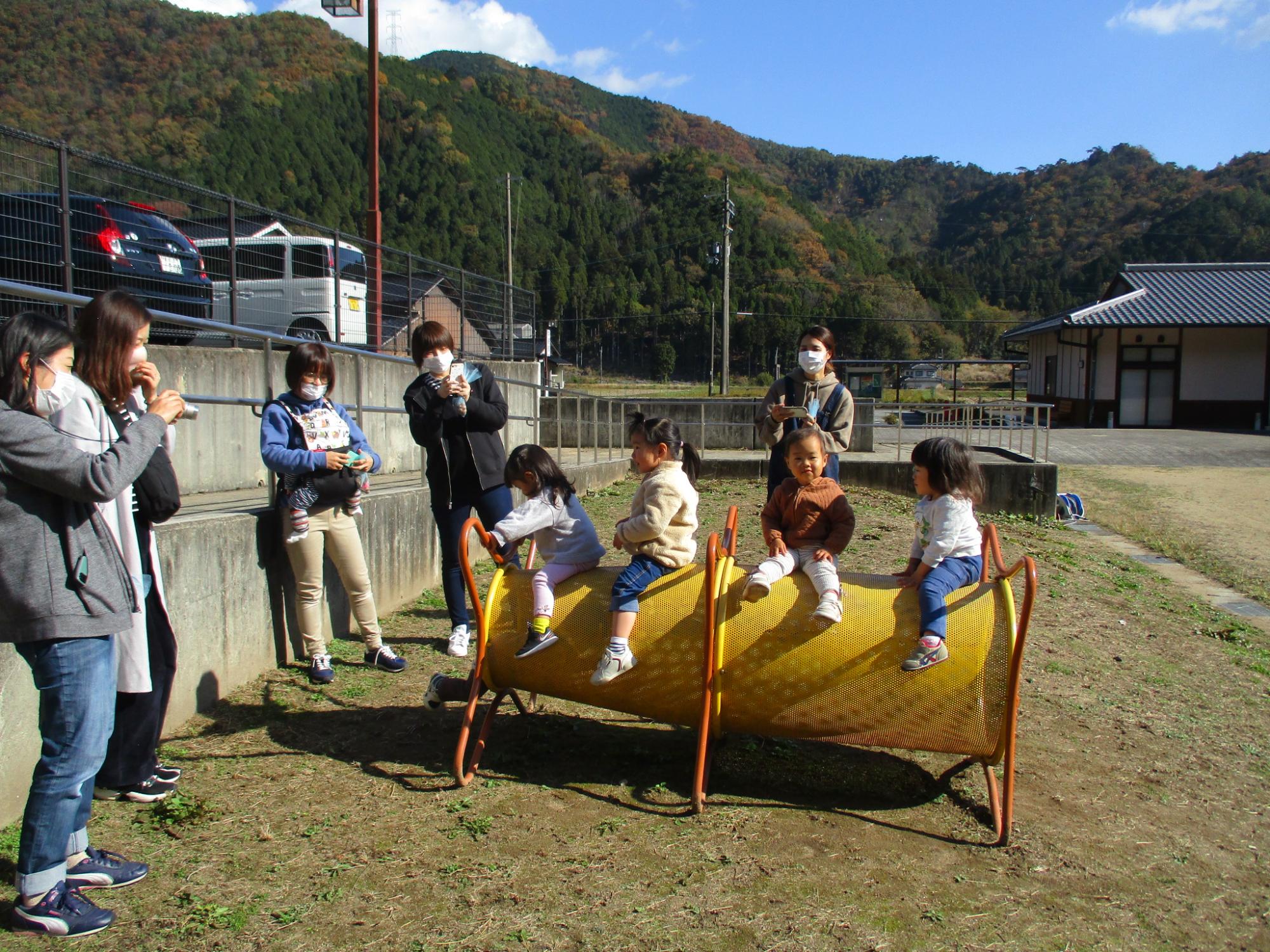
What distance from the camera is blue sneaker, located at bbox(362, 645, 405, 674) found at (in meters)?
4.96

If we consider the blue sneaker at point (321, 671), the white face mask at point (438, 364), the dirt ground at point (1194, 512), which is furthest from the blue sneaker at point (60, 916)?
the dirt ground at point (1194, 512)

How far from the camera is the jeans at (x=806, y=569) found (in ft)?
11.6

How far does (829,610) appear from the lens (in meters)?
3.46

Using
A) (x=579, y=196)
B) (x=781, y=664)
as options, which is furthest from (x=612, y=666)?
(x=579, y=196)

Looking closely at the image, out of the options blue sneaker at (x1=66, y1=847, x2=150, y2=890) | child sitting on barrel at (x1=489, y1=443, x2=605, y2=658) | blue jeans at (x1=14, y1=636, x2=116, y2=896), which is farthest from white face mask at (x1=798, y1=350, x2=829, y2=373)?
blue sneaker at (x1=66, y1=847, x2=150, y2=890)

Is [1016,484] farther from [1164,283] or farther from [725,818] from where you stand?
[1164,283]

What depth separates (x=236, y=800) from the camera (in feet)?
11.4

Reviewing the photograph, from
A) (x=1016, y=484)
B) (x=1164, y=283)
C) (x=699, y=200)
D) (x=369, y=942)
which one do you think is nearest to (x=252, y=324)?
(x=369, y=942)

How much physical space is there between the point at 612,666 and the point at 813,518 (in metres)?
0.99

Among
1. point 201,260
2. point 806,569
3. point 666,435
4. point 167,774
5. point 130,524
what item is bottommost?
point 167,774

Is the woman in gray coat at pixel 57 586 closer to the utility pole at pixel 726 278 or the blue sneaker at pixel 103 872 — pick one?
the blue sneaker at pixel 103 872

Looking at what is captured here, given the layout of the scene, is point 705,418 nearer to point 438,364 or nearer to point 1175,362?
point 438,364

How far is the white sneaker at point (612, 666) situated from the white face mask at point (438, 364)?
6.34 feet

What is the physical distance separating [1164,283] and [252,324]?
109 ft
